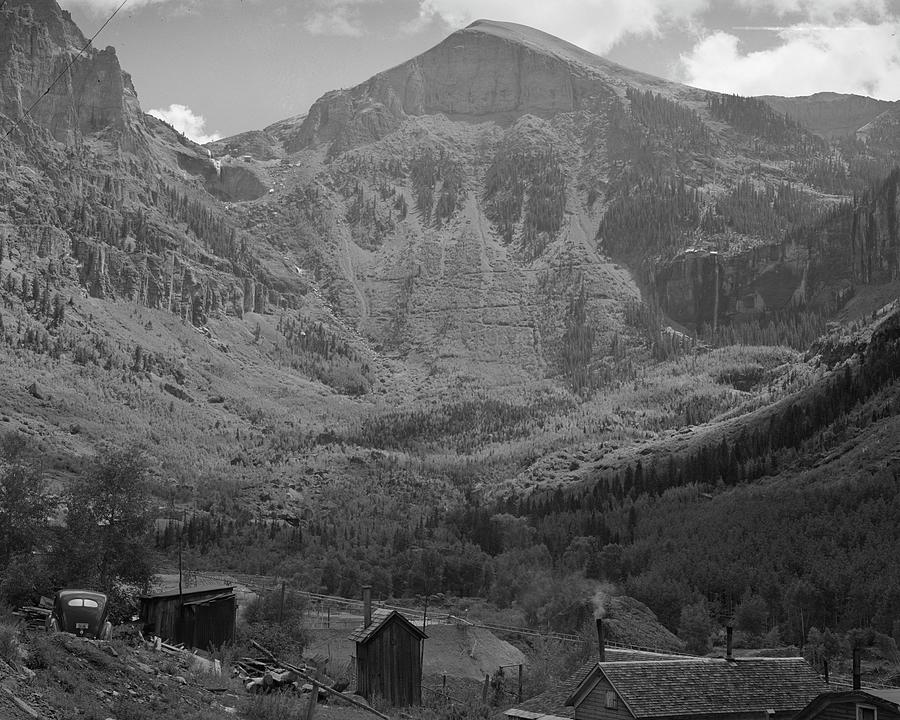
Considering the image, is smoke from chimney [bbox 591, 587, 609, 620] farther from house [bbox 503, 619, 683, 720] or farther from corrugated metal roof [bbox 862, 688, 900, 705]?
corrugated metal roof [bbox 862, 688, 900, 705]

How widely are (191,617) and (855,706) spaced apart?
27883 millimetres

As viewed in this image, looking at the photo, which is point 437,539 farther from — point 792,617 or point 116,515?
point 116,515

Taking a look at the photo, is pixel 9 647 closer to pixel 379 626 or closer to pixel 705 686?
pixel 705 686

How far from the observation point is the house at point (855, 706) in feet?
110

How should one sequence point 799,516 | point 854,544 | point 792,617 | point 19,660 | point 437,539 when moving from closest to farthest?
point 19,660 → point 792,617 → point 854,544 → point 799,516 → point 437,539

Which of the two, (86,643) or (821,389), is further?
(821,389)

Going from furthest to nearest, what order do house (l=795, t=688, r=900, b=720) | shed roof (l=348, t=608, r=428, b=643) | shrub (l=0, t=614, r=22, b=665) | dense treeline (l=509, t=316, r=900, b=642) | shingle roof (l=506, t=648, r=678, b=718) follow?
dense treeline (l=509, t=316, r=900, b=642)
shed roof (l=348, t=608, r=428, b=643)
shingle roof (l=506, t=648, r=678, b=718)
house (l=795, t=688, r=900, b=720)
shrub (l=0, t=614, r=22, b=665)

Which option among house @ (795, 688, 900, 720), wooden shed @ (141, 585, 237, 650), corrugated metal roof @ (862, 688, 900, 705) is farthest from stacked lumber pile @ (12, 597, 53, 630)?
corrugated metal roof @ (862, 688, 900, 705)

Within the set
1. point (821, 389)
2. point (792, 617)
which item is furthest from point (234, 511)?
point (792, 617)

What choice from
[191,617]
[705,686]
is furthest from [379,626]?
[705,686]

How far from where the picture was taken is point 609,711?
38844 mm

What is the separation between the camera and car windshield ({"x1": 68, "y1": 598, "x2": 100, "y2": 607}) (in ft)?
122

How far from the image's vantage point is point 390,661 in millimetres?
55375

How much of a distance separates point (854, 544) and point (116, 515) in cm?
6751
